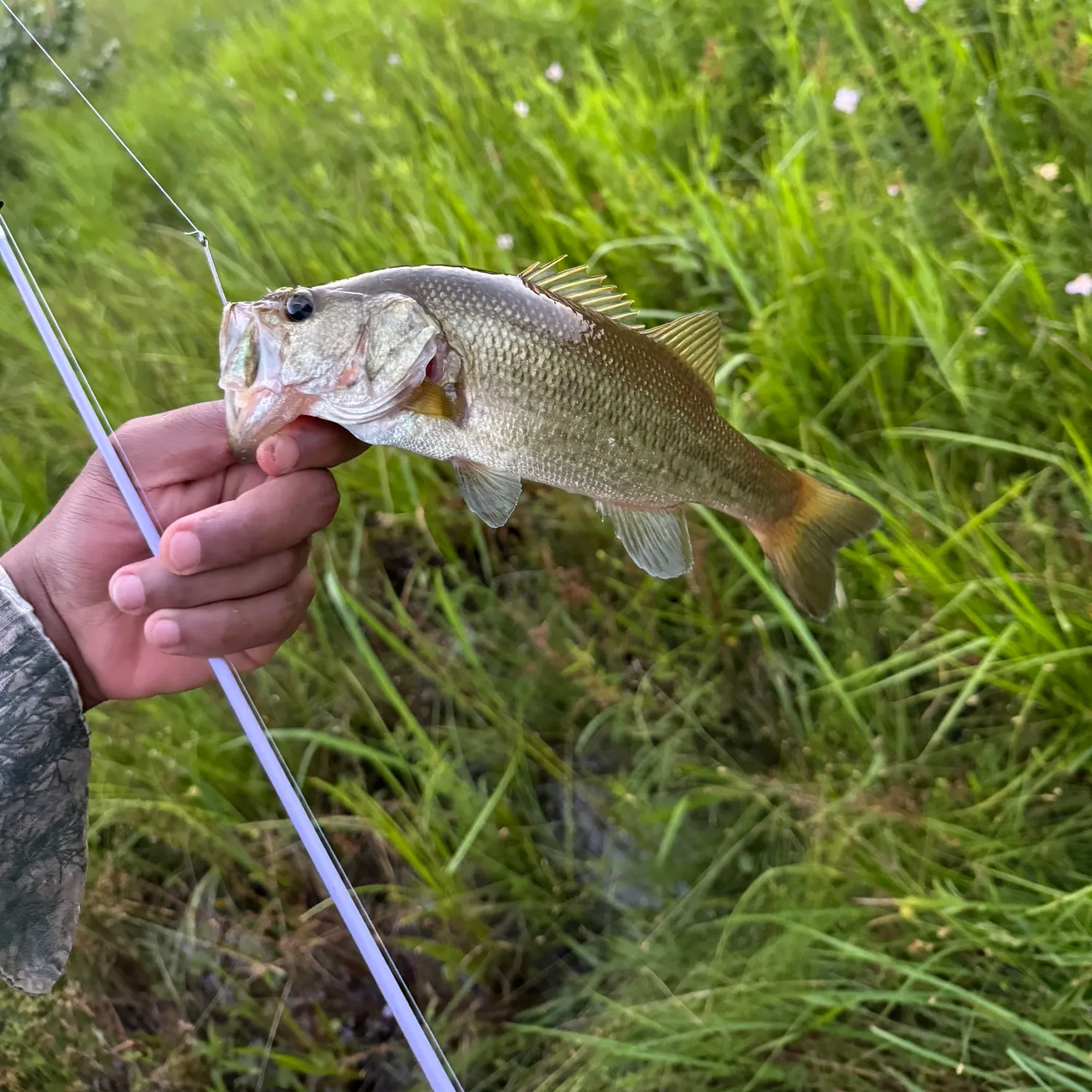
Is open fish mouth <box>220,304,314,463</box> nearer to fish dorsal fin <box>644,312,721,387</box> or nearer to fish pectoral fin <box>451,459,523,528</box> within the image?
fish pectoral fin <box>451,459,523,528</box>

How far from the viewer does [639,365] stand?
2.44 feet

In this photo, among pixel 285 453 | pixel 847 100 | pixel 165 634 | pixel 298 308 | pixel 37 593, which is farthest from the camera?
pixel 847 100

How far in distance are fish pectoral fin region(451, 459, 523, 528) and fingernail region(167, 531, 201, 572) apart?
0.31 m

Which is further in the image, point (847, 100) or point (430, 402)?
point (847, 100)

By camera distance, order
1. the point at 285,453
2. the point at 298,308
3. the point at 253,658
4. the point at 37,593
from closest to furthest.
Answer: the point at 298,308 < the point at 285,453 < the point at 37,593 < the point at 253,658

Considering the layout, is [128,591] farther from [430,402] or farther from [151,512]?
[430,402]

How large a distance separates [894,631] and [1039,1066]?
1.89 feet

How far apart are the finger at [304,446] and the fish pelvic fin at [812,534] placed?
0.44 meters

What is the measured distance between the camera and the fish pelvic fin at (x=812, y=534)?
0.91 meters

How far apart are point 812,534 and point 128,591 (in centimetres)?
73

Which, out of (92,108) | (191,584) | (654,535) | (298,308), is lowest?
(654,535)

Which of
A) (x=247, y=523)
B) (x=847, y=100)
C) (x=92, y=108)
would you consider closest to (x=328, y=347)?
(x=247, y=523)

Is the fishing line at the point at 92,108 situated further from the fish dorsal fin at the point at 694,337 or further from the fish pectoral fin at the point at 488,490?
the fish dorsal fin at the point at 694,337

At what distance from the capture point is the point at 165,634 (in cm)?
91
